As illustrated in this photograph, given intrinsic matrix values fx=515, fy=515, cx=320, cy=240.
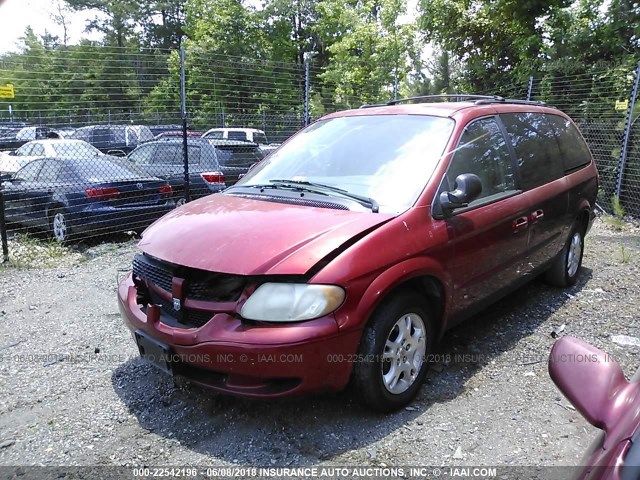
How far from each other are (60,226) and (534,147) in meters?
6.31

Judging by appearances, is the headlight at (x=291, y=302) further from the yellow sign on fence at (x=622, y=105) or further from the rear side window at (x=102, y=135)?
the rear side window at (x=102, y=135)

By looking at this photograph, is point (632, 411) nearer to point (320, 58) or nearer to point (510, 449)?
point (510, 449)

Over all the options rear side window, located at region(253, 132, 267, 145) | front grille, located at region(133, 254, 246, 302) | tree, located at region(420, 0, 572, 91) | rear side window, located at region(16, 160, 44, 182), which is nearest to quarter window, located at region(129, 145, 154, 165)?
rear side window, located at region(16, 160, 44, 182)

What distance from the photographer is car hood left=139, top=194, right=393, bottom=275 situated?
271 centimetres

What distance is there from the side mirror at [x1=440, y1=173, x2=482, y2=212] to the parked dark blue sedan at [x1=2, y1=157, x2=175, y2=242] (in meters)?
5.59

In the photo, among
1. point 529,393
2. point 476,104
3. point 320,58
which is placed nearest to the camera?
point 529,393

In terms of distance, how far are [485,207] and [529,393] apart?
1.28m

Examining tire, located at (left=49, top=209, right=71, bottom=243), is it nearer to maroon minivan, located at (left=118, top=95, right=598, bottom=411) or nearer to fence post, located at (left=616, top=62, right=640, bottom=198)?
maroon minivan, located at (left=118, top=95, right=598, bottom=411)

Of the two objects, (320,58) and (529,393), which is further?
(320,58)

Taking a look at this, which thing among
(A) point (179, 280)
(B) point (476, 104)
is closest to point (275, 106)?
(B) point (476, 104)

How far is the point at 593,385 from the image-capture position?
159 centimetres

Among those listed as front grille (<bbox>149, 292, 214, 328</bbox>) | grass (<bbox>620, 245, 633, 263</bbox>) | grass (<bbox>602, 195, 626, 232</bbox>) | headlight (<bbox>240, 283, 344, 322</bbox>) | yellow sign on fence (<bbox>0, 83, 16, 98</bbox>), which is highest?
yellow sign on fence (<bbox>0, 83, 16, 98</bbox>)

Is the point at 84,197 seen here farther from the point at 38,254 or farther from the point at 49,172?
the point at 49,172

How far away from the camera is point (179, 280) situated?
288 cm
